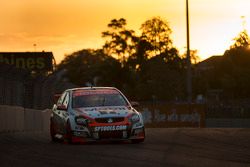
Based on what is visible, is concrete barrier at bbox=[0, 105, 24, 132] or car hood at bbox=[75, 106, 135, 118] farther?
concrete barrier at bbox=[0, 105, 24, 132]

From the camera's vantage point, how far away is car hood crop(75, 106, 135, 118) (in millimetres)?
20172

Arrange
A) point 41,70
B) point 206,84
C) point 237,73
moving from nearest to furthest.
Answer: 1. point 41,70
2. point 237,73
3. point 206,84

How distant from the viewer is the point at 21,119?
99.7 feet

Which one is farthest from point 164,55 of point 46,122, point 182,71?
point 46,122

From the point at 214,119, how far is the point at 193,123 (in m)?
1.19

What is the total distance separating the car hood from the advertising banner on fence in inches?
1239

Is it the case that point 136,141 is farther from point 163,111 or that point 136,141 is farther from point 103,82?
point 103,82

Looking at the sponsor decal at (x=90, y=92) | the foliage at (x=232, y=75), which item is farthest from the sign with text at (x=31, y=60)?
the sponsor decal at (x=90, y=92)

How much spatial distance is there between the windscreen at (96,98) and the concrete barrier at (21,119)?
16.7 ft

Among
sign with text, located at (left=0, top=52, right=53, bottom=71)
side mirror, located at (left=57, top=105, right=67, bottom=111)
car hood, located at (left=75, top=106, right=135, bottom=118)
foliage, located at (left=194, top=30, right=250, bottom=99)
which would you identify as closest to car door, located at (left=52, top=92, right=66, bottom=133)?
side mirror, located at (left=57, top=105, right=67, bottom=111)

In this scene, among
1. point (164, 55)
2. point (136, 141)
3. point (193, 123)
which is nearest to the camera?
point (136, 141)

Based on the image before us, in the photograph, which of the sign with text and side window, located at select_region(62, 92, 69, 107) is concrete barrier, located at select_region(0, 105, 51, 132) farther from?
the sign with text

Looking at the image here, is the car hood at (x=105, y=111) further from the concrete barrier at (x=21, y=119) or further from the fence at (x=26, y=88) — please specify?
the concrete barrier at (x=21, y=119)

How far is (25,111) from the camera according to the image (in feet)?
103
